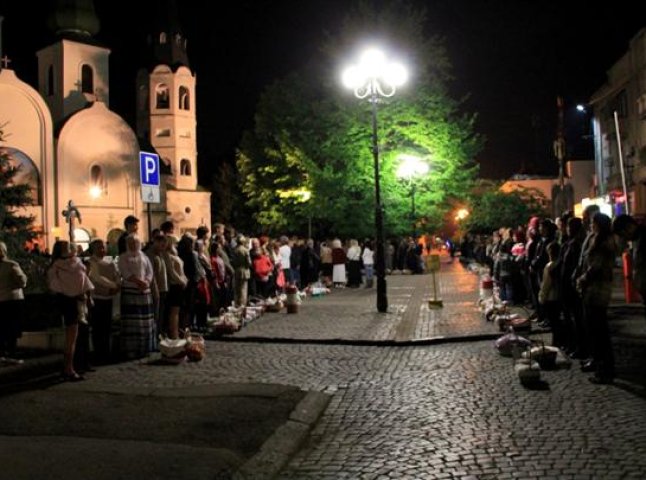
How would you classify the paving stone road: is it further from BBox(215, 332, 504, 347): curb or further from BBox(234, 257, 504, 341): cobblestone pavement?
BBox(215, 332, 504, 347): curb

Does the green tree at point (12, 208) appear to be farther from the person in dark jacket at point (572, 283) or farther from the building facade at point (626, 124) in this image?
the building facade at point (626, 124)

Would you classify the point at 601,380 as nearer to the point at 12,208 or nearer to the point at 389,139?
the point at 12,208

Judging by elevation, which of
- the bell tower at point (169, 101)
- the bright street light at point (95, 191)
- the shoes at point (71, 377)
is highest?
the bell tower at point (169, 101)

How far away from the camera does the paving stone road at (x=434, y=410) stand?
5.60m

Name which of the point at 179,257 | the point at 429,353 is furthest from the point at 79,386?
the point at 429,353

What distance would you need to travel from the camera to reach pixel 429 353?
36.9 ft

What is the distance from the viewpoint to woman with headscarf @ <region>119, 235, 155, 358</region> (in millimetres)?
10938

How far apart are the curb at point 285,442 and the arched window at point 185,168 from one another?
183 feet

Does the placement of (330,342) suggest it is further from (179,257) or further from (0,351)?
(0,351)

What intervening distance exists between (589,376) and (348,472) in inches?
174

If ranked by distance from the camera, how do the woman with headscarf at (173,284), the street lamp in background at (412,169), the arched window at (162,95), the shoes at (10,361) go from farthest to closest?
1. the arched window at (162,95)
2. the street lamp in background at (412,169)
3. the woman with headscarf at (173,284)
4. the shoes at (10,361)

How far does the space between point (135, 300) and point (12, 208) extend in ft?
30.2

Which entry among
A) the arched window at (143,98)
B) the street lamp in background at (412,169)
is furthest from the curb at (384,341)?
the arched window at (143,98)

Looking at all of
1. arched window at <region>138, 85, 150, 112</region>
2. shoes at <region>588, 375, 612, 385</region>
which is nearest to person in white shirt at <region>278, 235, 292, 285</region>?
shoes at <region>588, 375, 612, 385</region>
